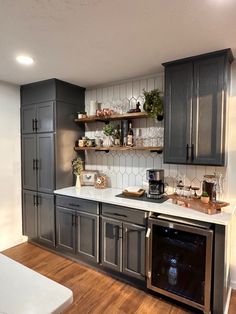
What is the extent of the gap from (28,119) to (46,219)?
148 cm

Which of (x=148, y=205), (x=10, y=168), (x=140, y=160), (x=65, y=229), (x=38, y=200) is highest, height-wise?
(x=140, y=160)

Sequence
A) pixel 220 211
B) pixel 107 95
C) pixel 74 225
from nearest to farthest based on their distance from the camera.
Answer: pixel 220 211, pixel 74 225, pixel 107 95

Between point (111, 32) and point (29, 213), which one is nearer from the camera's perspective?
point (111, 32)

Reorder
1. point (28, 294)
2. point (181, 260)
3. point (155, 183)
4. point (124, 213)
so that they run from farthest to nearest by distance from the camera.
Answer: point (155, 183) < point (124, 213) < point (181, 260) < point (28, 294)

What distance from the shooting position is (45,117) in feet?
9.97

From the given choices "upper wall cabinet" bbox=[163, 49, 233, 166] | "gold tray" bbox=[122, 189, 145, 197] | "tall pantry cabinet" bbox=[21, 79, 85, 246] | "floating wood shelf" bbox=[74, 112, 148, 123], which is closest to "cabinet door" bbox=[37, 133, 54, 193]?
"tall pantry cabinet" bbox=[21, 79, 85, 246]

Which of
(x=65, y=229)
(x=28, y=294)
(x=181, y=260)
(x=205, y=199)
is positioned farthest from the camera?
(x=65, y=229)

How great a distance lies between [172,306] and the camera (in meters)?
2.07

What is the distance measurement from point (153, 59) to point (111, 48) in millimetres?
497

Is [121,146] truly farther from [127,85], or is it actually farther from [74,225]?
[74,225]

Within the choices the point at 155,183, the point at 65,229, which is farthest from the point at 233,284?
the point at 65,229

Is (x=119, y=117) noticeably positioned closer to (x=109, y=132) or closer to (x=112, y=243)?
(x=109, y=132)

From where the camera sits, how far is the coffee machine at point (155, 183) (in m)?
2.54

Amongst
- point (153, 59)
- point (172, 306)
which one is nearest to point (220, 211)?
point (172, 306)
